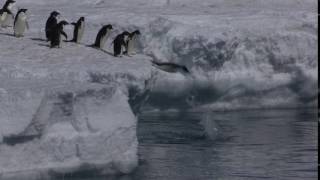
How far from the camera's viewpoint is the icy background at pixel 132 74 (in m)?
11.7

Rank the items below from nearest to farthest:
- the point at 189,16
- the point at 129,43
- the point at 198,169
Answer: the point at 198,169, the point at 129,43, the point at 189,16

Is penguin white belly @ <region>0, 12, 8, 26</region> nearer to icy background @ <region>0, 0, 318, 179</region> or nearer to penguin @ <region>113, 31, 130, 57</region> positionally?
icy background @ <region>0, 0, 318, 179</region>

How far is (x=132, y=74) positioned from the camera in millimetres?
14852

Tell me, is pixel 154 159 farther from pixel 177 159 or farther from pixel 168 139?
pixel 168 139

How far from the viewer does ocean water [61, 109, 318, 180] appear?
12.0m

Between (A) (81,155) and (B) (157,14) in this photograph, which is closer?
(A) (81,155)

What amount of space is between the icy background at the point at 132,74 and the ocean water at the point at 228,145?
1.85 feet

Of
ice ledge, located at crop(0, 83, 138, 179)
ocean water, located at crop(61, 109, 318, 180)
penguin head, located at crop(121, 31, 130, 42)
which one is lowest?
ocean water, located at crop(61, 109, 318, 180)

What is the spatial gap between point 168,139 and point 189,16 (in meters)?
6.92

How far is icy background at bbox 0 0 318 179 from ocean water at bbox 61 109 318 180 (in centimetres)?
57

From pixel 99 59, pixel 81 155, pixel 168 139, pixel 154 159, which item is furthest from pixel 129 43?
pixel 81 155

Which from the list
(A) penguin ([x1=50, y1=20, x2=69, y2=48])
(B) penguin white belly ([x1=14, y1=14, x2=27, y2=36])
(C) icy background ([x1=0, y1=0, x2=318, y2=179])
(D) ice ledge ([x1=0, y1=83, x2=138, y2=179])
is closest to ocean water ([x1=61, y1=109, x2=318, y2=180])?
(D) ice ledge ([x1=0, y1=83, x2=138, y2=179])

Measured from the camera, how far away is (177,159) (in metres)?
13.2

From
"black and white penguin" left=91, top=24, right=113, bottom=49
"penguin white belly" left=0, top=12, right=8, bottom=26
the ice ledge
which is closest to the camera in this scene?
the ice ledge
